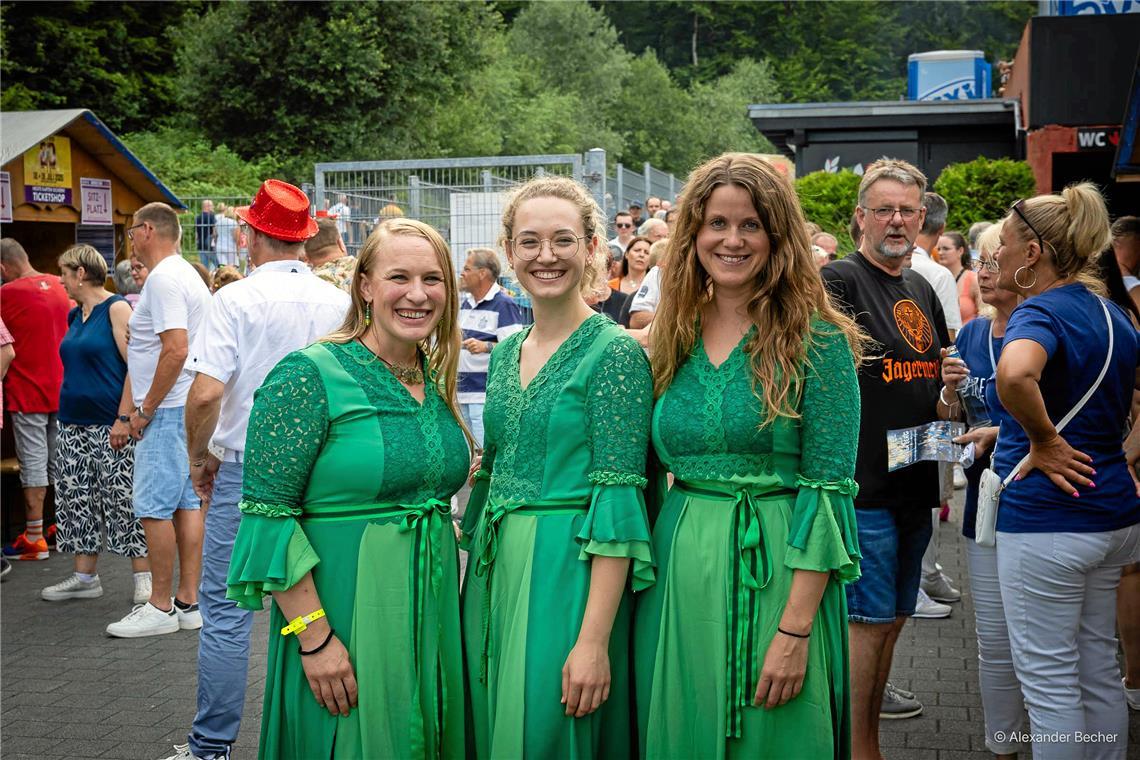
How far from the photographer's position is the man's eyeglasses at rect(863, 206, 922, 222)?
14.5 ft

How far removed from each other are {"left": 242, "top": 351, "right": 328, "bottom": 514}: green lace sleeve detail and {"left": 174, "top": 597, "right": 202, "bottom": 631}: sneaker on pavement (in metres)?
4.18

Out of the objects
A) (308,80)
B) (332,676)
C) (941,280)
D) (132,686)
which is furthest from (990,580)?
(308,80)

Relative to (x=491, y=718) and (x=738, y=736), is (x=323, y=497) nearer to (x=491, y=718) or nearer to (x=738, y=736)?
(x=491, y=718)

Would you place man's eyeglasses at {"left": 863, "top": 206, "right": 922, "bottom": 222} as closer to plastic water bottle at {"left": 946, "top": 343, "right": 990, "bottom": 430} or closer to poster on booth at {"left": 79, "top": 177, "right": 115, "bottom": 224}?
plastic water bottle at {"left": 946, "top": 343, "right": 990, "bottom": 430}

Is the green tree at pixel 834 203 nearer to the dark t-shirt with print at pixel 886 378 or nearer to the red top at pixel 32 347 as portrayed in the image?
the red top at pixel 32 347

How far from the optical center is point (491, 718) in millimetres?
3049

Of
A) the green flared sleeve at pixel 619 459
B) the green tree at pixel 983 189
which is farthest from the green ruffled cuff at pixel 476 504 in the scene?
the green tree at pixel 983 189

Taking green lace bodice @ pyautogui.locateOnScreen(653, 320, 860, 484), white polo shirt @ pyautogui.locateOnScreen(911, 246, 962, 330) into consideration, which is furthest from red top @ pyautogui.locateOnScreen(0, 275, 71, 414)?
green lace bodice @ pyautogui.locateOnScreen(653, 320, 860, 484)

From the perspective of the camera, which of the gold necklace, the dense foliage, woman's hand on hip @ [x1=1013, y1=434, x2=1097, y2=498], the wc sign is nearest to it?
the gold necklace

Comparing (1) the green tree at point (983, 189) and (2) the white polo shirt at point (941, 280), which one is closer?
(2) the white polo shirt at point (941, 280)

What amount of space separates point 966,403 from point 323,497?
8.87 feet

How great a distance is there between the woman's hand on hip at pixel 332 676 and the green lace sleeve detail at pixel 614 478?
30.8 inches

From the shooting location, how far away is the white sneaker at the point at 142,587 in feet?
24.0

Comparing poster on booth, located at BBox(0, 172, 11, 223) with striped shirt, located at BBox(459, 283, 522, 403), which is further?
poster on booth, located at BBox(0, 172, 11, 223)
